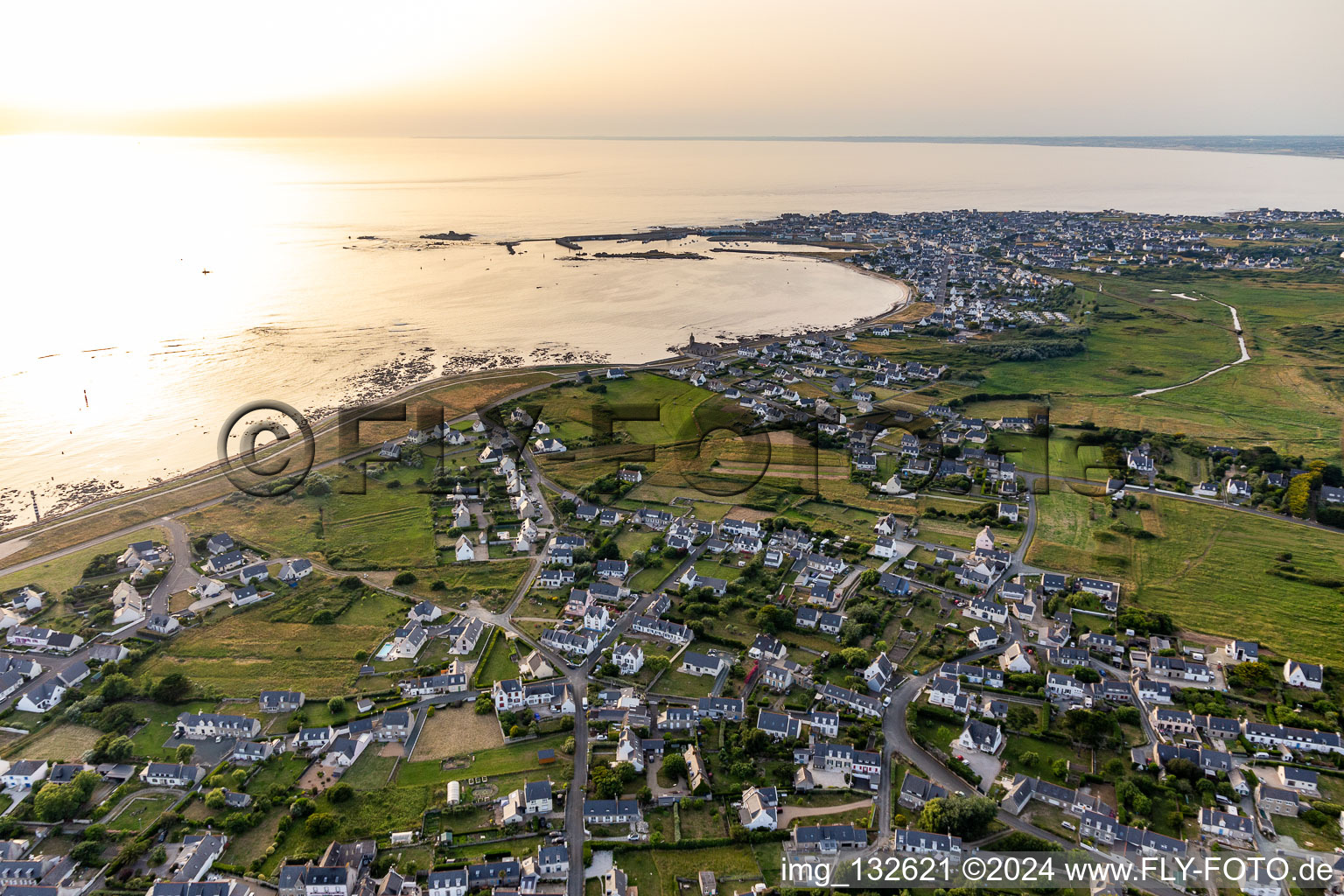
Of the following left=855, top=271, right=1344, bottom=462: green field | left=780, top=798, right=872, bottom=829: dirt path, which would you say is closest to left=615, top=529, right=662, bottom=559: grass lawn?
left=780, top=798, right=872, bottom=829: dirt path

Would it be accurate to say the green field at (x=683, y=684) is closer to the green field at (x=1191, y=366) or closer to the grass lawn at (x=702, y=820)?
the grass lawn at (x=702, y=820)

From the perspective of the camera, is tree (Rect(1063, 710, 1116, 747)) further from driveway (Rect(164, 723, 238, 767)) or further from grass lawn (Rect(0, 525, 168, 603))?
grass lawn (Rect(0, 525, 168, 603))

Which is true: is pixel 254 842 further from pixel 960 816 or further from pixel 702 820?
pixel 960 816

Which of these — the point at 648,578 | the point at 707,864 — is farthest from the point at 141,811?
the point at 648,578

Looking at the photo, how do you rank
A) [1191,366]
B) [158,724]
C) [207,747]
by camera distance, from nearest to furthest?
[207,747], [158,724], [1191,366]

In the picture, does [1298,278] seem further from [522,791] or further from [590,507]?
[522,791]

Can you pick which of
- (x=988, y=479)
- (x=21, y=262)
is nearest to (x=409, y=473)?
(x=988, y=479)
